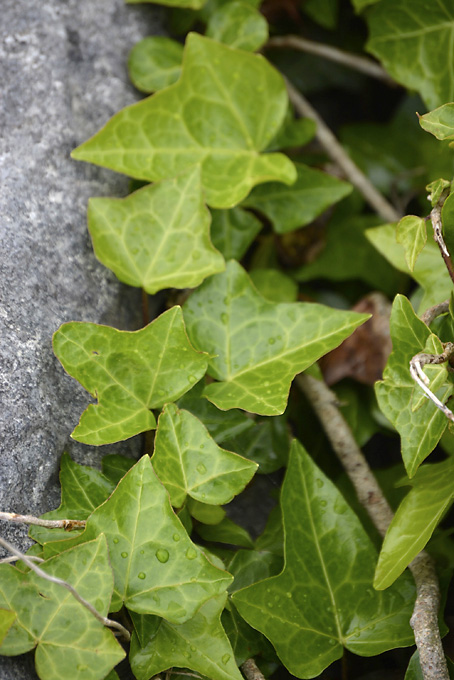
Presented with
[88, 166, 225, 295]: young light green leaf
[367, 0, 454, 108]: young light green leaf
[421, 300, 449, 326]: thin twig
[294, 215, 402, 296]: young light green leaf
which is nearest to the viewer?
[421, 300, 449, 326]: thin twig

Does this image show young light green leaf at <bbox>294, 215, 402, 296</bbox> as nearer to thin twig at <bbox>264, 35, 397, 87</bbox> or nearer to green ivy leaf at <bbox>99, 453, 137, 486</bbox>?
thin twig at <bbox>264, 35, 397, 87</bbox>

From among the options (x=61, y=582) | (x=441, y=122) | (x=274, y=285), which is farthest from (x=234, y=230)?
(x=61, y=582)

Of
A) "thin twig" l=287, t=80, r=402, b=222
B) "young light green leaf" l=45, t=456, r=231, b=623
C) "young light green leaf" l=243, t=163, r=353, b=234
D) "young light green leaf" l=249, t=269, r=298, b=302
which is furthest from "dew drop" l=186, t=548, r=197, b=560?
"thin twig" l=287, t=80, r=402, b=222

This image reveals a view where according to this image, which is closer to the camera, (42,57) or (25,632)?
(25,632)

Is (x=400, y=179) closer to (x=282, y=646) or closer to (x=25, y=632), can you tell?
(x=282, y=646)

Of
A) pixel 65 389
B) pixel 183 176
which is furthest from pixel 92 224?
pixel 65 389

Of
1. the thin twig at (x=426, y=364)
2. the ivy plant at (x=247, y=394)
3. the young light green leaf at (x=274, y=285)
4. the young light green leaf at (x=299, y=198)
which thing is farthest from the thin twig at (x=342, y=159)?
the thin twig at (x=426, y=364)
